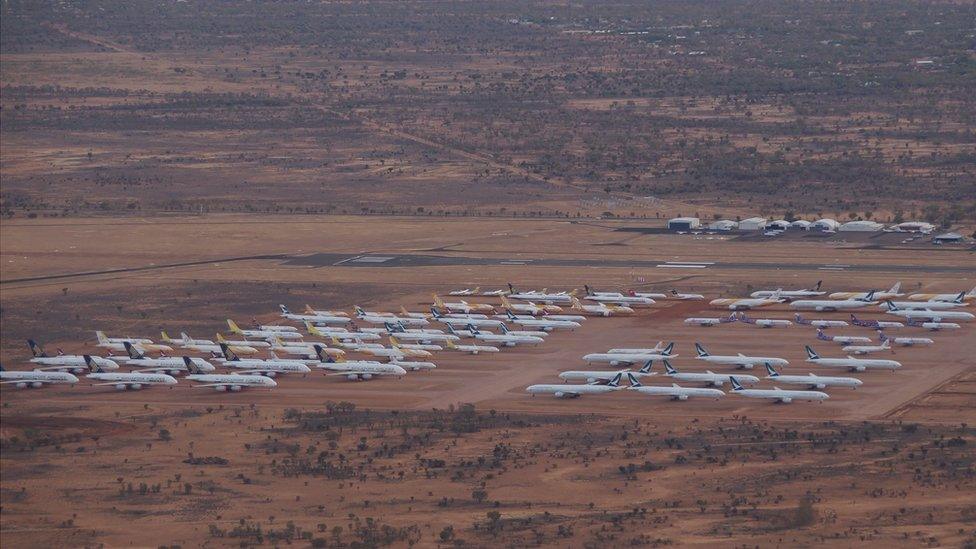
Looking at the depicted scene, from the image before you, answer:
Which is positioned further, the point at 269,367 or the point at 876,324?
the point at 876,324

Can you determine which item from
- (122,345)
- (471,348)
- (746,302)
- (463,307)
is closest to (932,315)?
(746,302)

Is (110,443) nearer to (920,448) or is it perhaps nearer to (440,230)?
(920,448)

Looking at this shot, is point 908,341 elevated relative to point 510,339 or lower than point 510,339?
elevated

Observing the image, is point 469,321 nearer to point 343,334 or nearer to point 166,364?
point 343,334

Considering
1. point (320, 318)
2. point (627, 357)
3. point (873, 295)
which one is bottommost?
point (320, 318)

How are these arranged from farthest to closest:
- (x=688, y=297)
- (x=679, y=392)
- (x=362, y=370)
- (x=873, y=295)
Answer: (x=688, y=297)
(x=873, y=295)
(x=362, y=370)
(x=679, y=392)

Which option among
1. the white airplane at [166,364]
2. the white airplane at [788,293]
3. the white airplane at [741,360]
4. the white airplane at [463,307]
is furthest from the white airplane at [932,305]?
the white airplane at [166,364]
